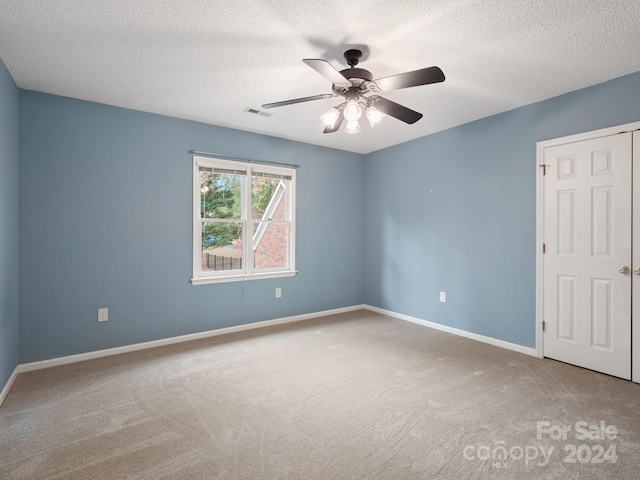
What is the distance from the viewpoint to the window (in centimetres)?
400

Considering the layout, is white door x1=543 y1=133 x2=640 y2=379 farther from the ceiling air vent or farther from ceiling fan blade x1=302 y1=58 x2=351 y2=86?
the ceiling air vent

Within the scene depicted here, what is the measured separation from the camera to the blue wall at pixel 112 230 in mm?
3055

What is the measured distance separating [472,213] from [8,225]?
179 inches

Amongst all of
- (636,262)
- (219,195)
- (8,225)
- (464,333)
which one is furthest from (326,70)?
(464,333)

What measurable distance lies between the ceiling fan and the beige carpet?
214 cm

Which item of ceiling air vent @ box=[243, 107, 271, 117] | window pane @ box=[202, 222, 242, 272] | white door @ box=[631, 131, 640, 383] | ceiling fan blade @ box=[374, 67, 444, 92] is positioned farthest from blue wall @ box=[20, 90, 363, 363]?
white door @ box=[631, 131, 640, 383]

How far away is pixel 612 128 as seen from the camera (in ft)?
9.25

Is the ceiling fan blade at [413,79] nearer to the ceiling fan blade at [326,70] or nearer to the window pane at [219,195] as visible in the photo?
the ceiling fan blade at [326,70]

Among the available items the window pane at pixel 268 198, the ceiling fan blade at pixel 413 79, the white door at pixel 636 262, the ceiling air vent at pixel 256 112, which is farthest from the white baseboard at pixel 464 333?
the ceiling air vent at pixel 256 112

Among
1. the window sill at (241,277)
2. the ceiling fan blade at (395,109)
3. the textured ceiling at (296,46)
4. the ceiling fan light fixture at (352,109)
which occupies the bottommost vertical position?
the window sill at (241,277)

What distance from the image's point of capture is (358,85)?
2416 millimetres

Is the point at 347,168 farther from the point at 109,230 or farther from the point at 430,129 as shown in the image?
the point at 109,230

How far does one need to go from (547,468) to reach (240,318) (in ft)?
10.9

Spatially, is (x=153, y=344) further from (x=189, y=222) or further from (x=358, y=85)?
(x=358, y=85)
